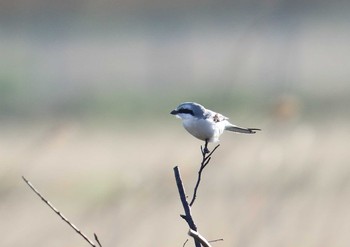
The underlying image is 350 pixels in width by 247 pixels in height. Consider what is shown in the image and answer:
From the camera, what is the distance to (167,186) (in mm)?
3438

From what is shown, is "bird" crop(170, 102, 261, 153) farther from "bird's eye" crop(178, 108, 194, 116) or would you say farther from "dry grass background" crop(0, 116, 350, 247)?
"dry grass background" crop(0, 116, 350, 247)

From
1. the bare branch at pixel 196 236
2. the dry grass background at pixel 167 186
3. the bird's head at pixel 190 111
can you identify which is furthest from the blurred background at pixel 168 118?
the bare branch at pixel 196 236

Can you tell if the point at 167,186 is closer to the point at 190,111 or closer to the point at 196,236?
the point at 190,111

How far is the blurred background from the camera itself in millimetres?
3402

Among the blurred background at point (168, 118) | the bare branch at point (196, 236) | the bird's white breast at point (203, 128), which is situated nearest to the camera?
the bare branch at point (196, 236)

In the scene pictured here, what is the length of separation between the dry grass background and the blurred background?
1 centimetres

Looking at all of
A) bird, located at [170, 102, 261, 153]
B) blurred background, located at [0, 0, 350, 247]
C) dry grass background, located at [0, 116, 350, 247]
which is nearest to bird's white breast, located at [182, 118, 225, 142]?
bird, located at [170, 102, 261, 153]

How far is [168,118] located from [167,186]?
13.2 feet

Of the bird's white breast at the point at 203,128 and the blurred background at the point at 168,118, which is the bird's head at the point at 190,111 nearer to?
the bird's white breast at the point at 203,128

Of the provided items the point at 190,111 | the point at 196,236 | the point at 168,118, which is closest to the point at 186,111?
the point at 190,111

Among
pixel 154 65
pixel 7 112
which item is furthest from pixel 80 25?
pixel 7 112

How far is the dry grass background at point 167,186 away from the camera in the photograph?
318cm

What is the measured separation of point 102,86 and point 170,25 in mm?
2154

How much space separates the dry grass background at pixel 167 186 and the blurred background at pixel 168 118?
0.01 metres
